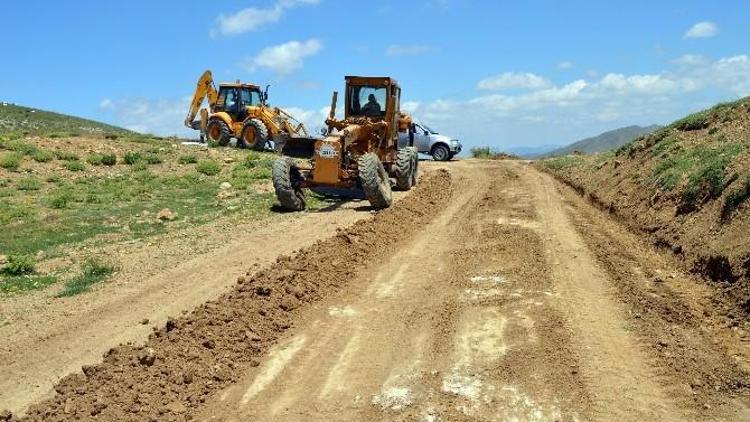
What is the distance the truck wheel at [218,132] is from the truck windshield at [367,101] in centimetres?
1305

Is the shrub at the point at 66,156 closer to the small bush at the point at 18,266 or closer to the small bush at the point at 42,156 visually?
the small bush at the point at 42,156

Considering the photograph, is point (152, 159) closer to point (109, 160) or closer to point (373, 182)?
point (109, 160)

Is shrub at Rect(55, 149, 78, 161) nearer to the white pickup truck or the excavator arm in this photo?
the excavator arm

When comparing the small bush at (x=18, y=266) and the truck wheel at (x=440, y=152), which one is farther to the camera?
the truck wheel at (x=440, y=152)

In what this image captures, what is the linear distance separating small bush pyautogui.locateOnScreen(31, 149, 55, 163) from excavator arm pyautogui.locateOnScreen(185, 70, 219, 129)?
8.39m

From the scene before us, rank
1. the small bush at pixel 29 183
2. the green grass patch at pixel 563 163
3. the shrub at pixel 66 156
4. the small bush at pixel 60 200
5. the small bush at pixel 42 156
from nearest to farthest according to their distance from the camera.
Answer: the small bush at pixel 60 200, the small bush at pixel 29 183, the small bush at pixel 42 156, the shrub at pixel 66 156, the green grass patch at pixel 563 163

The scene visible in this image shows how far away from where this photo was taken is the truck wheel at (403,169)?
1836 centimetres

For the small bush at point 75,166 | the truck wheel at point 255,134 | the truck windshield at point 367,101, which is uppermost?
the truck windshield at point 367,101

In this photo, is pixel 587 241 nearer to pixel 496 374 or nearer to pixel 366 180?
pixel 366 180

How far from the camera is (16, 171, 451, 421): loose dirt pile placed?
5.59 m

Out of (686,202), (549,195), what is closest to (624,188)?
(549,195)

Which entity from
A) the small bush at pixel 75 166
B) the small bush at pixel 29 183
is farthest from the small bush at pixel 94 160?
the small bush at pixel 29 183

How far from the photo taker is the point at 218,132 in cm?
2988

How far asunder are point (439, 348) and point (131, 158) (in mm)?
19579
